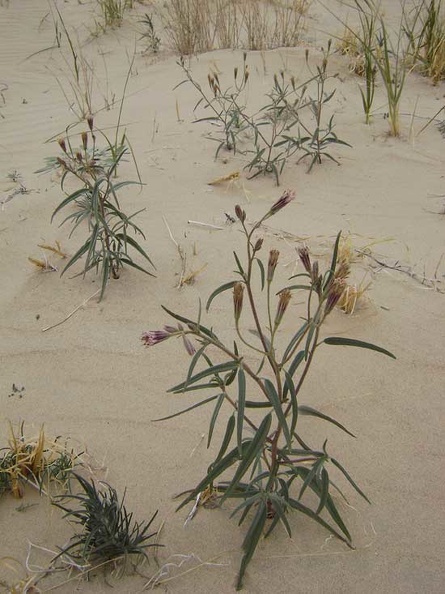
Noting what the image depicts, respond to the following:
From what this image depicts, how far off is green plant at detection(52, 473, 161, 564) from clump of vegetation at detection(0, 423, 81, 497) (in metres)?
0.21

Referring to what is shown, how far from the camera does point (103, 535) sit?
4.99 ft

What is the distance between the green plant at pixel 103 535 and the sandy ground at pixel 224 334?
0.20 ft

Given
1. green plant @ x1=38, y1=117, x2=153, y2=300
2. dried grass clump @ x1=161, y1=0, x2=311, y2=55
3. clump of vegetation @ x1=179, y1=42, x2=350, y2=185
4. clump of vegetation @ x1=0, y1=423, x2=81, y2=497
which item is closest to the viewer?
clump of vegetation @ x1=0, y1=423, x2=81, y2=497

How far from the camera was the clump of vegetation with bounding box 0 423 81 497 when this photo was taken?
1.77 m

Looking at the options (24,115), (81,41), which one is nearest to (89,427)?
(24,115)

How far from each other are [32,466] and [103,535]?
1.36 ft

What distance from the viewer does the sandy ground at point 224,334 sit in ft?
5.32

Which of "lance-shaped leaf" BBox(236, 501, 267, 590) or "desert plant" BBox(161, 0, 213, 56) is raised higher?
"desert plant" BBox(161, 0, 213, 56)

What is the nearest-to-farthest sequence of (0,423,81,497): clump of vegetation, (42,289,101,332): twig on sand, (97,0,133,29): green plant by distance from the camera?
(0,423,81,497): clump of vegetation → (42,289,101,332): twig on sand → (97,0,133,29): green plant

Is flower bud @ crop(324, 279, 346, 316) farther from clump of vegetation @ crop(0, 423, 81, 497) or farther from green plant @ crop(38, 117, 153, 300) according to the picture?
green plant @ crop(38, 117, 153, 300)

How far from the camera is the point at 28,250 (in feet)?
9.52

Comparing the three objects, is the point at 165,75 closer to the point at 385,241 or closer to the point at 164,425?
the point at 385,241

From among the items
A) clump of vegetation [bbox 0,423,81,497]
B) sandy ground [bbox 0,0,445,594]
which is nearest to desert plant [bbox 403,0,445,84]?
sandy ground [bbox 0,0,445,594]

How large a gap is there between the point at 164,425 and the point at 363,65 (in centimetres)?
366
